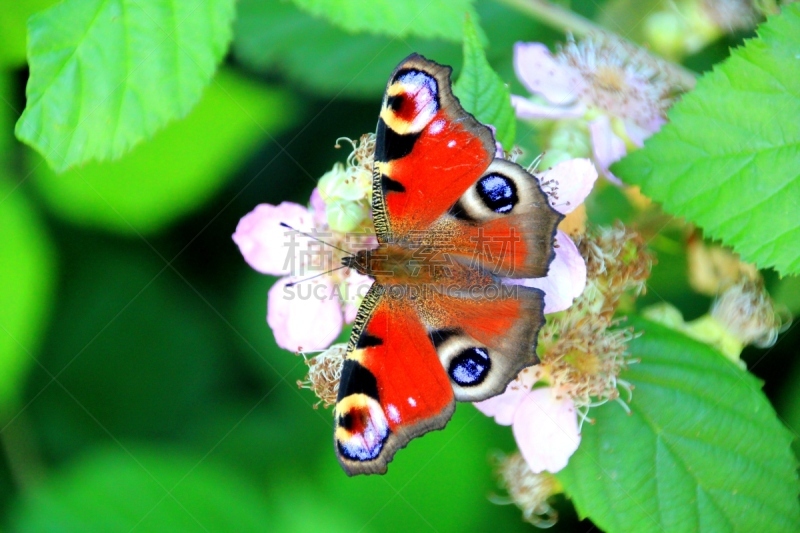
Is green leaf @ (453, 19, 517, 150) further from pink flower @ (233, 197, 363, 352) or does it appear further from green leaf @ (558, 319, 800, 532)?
green leaf @ (558, 319, 800, 532)

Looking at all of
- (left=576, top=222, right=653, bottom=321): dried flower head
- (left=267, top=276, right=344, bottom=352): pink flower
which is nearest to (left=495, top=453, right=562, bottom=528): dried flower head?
(left=576, top=222, right=653, bottom=321): dried flower head

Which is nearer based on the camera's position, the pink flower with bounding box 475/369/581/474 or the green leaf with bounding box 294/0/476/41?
the pink flower with bounding box 475/369/581/474

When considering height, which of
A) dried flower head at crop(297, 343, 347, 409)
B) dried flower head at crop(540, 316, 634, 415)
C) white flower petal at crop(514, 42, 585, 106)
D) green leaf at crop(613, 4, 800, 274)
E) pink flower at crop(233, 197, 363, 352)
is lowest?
dried flower head at crop(297, 343, 347, 409)

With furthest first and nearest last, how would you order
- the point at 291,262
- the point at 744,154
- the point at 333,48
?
the point at 333,48 → the point at 291,262 → the point at 744,154

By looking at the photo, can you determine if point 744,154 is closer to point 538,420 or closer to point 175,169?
point 538,420

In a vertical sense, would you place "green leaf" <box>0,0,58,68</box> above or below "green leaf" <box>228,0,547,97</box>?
below

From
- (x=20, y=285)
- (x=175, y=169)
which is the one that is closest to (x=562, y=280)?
(x=175, y=169)

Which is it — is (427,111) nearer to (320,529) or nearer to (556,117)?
(556,117)
